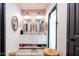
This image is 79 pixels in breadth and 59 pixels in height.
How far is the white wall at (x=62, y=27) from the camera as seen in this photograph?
1208mm

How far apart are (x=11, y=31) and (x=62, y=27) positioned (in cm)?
59

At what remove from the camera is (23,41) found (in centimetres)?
132

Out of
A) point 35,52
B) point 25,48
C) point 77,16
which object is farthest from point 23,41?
point 77,16

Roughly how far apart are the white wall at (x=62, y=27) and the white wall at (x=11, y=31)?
483mm

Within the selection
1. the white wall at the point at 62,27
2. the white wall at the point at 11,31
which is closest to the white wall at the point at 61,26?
the white wall at the point at 62,27

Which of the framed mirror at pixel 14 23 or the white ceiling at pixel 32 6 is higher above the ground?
the white ceiling at pixel 32 6

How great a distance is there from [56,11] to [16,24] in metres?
0.50

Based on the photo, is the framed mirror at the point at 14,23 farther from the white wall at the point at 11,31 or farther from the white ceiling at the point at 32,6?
the white ceiling at the point at 32,6

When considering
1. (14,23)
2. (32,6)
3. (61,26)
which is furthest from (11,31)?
(61,26)

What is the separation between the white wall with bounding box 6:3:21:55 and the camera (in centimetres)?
122

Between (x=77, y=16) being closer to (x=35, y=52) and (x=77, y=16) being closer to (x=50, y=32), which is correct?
(x=50, y=32)

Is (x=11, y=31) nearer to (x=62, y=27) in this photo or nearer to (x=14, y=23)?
(x=14, y=23)

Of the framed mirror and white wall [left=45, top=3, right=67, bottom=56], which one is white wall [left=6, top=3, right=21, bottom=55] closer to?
the framed mirror

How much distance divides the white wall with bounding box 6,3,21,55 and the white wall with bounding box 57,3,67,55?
483 millimetres
